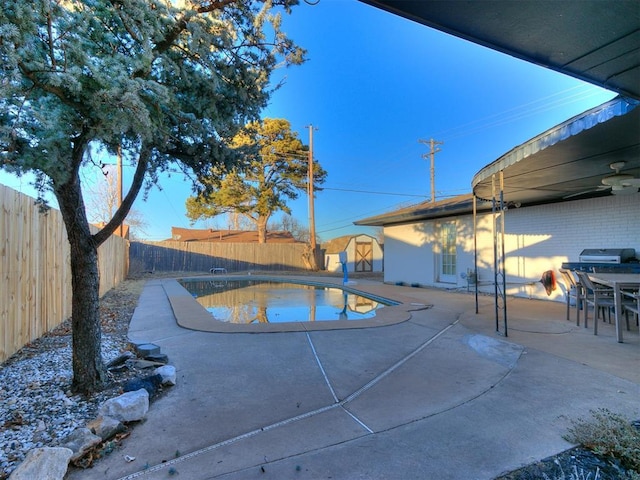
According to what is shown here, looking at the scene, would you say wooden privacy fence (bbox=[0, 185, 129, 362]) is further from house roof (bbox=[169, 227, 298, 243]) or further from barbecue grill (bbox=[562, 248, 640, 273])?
house roof (bbox=[169, 227, 298, 243])

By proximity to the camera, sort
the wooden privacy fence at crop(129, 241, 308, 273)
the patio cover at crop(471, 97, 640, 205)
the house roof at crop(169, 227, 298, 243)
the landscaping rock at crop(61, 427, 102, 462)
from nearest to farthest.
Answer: the landscaping rock at crop(61, 427, 102, 462)
the patio cover at crop(471, 97, 640, 205)
the wooden privacy fence at crop(129, 241, 308, 273)
the house roof at crop(169, 227, 298, 243)

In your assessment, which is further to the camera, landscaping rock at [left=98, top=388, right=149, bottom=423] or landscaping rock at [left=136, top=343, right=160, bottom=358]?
landscaping rock at [left=136, top=343, right=160, bottom=358]

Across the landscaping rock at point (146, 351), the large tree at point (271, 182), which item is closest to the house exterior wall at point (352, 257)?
the large tree at point (271, 182)

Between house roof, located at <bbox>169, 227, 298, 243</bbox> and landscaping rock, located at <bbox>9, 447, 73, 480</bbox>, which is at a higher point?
house roof, located at <bbox>169, 227, 298, 243</bbox>

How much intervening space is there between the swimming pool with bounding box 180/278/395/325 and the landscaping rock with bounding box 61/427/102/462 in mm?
4580

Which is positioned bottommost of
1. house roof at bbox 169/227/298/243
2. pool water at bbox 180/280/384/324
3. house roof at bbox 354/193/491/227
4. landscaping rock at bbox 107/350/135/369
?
pool water at bbox 180/280/384/324

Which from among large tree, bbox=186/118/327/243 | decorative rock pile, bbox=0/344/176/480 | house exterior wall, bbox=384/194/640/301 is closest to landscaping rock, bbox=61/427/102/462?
decorative rock pile, bbox=0/344/176/480

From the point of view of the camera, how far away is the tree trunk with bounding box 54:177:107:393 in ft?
9.91

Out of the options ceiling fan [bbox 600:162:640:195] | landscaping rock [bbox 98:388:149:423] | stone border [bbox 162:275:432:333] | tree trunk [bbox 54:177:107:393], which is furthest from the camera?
stone border [bbox 162:275:432:333]

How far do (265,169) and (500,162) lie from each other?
60.5 ft

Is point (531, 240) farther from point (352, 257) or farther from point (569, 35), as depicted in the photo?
point (352, 257)

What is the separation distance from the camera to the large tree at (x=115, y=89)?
2012mm

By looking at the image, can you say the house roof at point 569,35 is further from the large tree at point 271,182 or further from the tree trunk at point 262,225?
the tree trunk at point 262,225

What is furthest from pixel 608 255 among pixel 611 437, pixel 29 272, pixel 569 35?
pixel 29 272
